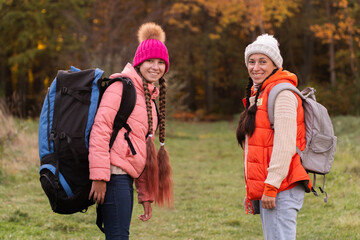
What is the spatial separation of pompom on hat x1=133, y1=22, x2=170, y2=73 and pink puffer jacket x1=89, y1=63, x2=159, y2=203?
0.50 feet

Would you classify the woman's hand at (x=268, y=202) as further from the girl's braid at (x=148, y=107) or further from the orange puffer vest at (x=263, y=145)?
the girl's braid at (x=148, y=107)

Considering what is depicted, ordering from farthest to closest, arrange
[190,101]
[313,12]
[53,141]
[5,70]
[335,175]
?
[190,101] → [5,70] → [313,12] → [335,175] → [53,141]

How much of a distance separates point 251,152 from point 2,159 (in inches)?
295

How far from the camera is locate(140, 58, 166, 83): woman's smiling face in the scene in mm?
3721

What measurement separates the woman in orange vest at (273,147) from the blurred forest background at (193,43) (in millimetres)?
13367

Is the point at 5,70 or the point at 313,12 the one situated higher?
the point at 313,12

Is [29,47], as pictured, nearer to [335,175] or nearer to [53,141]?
[335,175]

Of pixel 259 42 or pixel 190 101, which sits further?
pixel 190 101

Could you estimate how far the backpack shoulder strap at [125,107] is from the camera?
3.39 meters

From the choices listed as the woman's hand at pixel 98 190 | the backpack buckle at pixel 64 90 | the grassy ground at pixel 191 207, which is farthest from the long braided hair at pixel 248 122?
the grassy ground at pixel 191 207

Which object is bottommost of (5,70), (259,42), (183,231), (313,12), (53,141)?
(183,231)

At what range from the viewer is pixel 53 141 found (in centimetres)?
326

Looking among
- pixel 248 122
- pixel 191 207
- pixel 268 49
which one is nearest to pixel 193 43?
pixel 191 207

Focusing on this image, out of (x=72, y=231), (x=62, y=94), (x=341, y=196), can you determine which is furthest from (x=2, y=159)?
(x=62, y=94)
